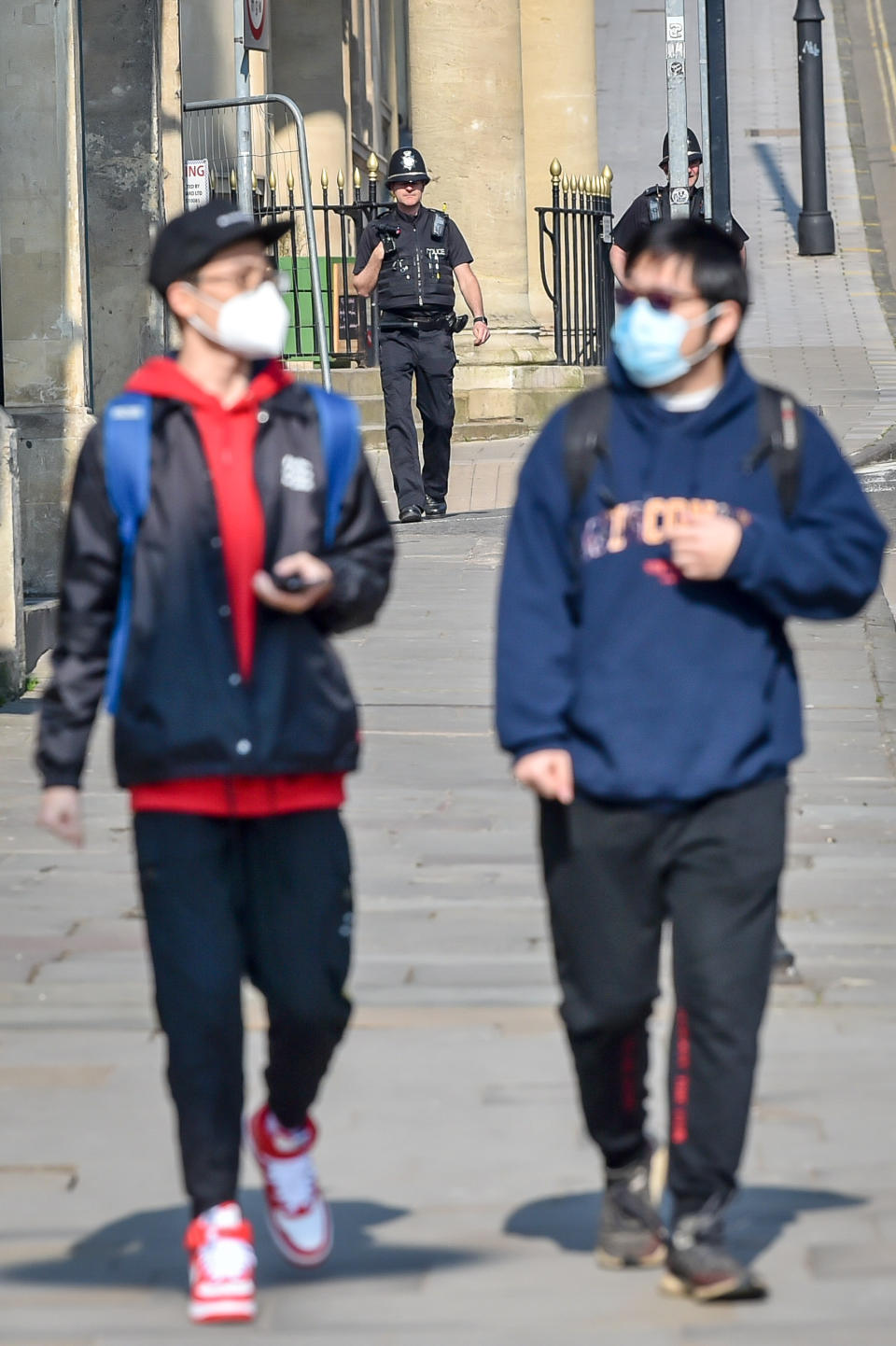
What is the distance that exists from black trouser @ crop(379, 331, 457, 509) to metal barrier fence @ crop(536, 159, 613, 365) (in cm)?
555

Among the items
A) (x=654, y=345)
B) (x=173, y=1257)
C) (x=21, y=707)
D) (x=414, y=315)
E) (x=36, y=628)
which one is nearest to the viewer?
(x=654, y=345)

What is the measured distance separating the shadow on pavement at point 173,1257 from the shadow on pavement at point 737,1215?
166 mm

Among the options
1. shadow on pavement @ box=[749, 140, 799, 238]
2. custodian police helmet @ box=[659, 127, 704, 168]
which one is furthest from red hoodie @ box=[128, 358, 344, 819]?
shadow on pavement @ box=[749, 140, 799, 238]

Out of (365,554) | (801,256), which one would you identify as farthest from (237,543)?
(801,256)

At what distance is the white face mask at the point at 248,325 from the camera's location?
350 cm

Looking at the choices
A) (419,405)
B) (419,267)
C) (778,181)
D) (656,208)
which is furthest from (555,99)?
(778,181)

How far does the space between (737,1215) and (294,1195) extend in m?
0.75

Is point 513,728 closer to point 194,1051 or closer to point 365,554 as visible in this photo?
point 365,554

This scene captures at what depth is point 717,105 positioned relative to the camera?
14.3 metres

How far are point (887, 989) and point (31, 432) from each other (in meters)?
6.12

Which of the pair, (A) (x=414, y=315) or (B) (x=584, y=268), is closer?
(A) (x=414, y=315)

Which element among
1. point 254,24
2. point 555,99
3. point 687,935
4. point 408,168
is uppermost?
point 555,99

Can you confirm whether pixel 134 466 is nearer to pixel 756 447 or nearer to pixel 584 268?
pixel 756 447

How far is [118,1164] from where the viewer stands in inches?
164
